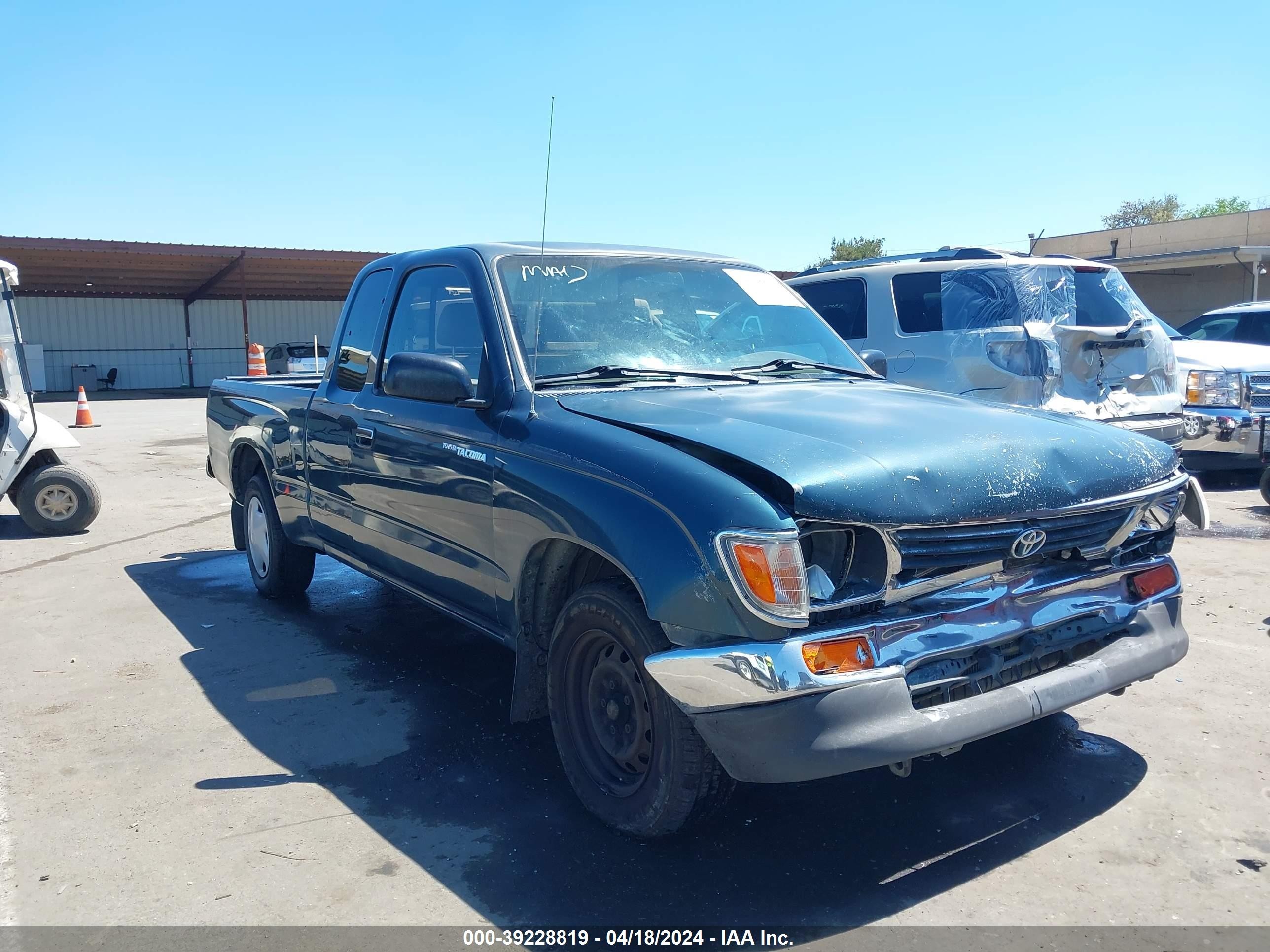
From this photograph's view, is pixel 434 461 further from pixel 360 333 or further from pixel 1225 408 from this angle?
pixel 1225 408

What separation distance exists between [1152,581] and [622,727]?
6.07 ft

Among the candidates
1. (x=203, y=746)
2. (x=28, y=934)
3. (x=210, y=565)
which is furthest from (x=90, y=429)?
(x=28, y=934)

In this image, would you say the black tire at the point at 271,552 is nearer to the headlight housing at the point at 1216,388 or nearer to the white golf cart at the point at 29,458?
the white golf cart at the point at 29,458

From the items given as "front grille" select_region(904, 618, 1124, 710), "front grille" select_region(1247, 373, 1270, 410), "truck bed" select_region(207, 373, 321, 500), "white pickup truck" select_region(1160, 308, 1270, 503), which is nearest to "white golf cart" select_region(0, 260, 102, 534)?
"truck bed" select_region(207, 373, 321, 500)

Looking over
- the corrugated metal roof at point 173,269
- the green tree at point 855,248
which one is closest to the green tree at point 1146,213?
the green tree at point 855,248

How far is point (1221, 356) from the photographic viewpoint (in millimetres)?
9742

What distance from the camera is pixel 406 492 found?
438cm

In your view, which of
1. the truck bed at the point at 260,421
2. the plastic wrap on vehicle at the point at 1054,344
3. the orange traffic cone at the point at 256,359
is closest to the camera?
A: the truck bed at the point at 260,421

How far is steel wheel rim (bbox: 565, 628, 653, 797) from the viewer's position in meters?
→ 3.15

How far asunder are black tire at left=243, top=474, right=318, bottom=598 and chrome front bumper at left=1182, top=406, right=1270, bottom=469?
7377 mm

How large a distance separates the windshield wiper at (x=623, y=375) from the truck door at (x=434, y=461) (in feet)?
0.86

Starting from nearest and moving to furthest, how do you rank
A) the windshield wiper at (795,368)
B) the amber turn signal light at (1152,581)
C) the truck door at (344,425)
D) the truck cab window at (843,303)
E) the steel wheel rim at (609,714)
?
1. the steel wheel rim at (609,714)
2. the amber turn signal light at (1152,581)
3. the windshield wiper at (795,368)
4. the truck door at (344,425)
5. the truck cab window at (843,303)

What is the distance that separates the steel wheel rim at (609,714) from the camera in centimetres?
315

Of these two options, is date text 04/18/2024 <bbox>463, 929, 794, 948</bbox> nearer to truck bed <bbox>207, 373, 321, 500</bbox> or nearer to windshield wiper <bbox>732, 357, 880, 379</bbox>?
windshield wiper <bbox>732, 357, 880, 379</bbox>
